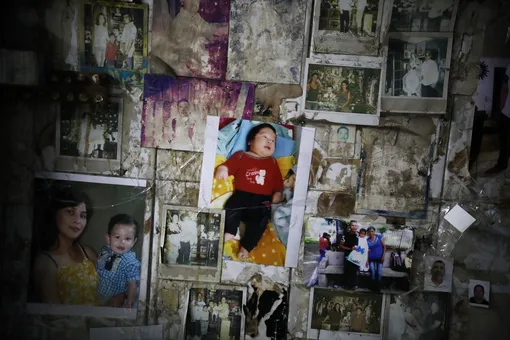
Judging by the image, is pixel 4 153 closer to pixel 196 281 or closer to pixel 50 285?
pixel 50 285

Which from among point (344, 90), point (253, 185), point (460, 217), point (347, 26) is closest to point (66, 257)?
point (253, 185)

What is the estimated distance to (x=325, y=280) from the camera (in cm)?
109

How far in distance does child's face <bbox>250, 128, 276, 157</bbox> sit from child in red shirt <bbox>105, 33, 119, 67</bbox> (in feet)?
1.44

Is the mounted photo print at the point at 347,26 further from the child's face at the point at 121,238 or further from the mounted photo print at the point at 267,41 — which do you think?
the child's face at the point at 121,238

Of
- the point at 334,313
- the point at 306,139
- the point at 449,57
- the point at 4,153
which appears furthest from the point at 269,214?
the point at 4,153

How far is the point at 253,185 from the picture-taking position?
1066 mm

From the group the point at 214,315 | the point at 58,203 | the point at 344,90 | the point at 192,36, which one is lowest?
the point at 214,315

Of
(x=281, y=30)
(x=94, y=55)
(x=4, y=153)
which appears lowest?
(x=4, y=153)

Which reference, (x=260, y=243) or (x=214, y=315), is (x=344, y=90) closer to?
(x=260, y=243)

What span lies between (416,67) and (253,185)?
1.79ft

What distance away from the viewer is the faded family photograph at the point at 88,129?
41.4 inches

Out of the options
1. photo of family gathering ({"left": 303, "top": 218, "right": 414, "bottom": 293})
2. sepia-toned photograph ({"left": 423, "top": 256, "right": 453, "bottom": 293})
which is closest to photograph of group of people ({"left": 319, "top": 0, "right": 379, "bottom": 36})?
photo of family gathering ({"left": 303, "top": 218, "right": 414, "bottom": 293})

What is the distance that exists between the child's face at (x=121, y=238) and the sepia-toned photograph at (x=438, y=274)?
84cm

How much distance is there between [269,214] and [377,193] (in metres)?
0.31
